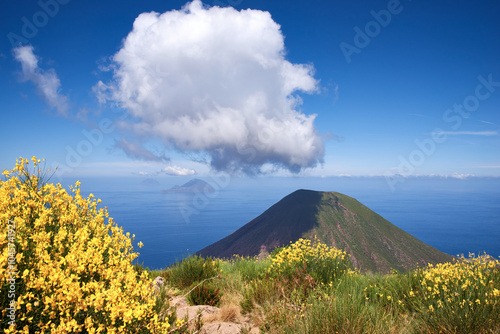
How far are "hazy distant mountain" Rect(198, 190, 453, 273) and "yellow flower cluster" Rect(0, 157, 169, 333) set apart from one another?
12599cm

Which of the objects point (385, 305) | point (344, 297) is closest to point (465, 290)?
point (385, 305)

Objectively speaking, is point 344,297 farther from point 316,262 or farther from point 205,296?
point 205,296

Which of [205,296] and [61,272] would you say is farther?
[205,296]

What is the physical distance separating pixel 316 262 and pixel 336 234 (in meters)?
158

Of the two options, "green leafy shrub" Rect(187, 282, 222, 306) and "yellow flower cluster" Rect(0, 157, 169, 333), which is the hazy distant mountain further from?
"yellow flower cluster" Rect(0, 157, 169, 333)

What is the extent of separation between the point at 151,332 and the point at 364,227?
567ft

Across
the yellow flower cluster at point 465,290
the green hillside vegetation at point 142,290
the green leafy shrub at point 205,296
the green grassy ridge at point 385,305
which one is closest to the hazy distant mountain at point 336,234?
the green leafy shrub at point 205,296

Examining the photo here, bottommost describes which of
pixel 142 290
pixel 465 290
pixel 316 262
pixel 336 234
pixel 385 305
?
pixel 336 234

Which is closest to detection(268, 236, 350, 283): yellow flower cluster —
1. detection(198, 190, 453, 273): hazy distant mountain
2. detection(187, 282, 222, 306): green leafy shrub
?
detection(187, 282, 222, 306): green leafy shrub

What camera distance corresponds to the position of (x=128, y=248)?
4516 millimetres

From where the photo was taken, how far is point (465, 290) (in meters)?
5.36

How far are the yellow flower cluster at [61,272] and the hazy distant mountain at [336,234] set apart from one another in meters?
126

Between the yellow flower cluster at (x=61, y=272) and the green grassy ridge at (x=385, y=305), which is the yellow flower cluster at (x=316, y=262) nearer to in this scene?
the green grassy ridge at (x=385, y=305)

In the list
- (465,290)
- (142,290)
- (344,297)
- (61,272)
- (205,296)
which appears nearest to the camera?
(61,272)
